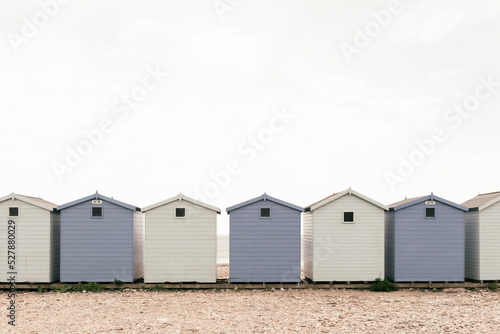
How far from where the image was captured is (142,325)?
48.4 ft

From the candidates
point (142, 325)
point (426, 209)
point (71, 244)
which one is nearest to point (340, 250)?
point (426, 209)

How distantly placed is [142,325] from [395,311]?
25.5 feet

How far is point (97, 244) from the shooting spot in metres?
21.0

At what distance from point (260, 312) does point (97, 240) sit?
799 centimetres

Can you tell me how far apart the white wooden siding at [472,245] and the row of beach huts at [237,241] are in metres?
0.90

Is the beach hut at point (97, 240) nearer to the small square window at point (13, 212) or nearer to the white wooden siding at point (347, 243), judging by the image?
the small square window at point (13, 212)

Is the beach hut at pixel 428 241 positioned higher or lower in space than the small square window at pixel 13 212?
lower

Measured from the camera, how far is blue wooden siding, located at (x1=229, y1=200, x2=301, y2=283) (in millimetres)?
20953

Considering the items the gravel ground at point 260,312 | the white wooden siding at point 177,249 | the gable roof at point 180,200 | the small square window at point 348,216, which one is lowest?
the gravel ground at point 260,312

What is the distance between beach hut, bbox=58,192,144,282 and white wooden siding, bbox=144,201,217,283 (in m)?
0.81

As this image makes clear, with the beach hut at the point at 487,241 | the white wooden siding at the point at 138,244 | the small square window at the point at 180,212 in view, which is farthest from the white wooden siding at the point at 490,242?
the white wooden siding at the point at 138,244

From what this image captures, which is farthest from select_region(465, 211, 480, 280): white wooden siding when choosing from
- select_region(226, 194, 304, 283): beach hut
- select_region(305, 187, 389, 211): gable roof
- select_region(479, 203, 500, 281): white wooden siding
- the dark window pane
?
the dark window pane

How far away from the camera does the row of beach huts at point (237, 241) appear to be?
20.9m

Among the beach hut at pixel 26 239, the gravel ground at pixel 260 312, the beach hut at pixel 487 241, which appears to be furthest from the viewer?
the beach hut at pixel 487 241
